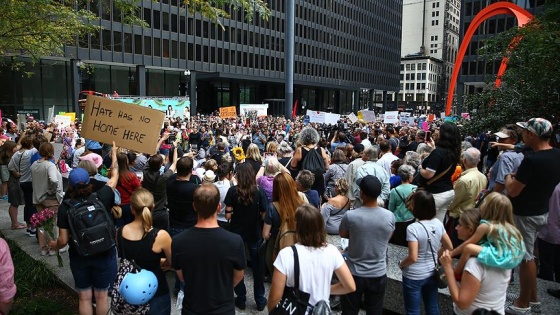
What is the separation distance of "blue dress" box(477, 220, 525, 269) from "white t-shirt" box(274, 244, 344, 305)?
1.10m

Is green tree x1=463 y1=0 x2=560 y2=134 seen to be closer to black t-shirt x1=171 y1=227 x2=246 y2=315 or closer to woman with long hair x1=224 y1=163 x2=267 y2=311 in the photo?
woman with long hair x1=224 y1=163 x2=267 y2=311

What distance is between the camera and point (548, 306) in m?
4.40

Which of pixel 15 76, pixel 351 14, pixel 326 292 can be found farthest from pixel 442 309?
pixel 351 14

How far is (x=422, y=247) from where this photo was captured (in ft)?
12.5

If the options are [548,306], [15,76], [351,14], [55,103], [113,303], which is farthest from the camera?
[351,14]

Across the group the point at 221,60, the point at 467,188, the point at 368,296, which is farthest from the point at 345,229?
the point at 221,60

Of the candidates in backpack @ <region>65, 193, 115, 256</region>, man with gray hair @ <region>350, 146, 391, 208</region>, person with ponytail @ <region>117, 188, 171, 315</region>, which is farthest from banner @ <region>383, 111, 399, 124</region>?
person with ponytail @ <region>117, 188, 171, 315</region>

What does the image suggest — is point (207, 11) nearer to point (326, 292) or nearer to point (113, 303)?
point (113, 303)

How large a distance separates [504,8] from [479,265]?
30116 millimetres

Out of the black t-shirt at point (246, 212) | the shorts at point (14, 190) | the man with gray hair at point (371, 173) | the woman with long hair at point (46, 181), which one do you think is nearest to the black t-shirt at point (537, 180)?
the man with gray hair at point (371, 173)

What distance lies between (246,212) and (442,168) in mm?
2586

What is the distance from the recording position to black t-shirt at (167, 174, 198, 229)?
4958 mm

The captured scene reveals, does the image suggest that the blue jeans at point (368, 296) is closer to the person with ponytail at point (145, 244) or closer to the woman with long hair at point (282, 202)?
the woman with long hair at point (282, 202)

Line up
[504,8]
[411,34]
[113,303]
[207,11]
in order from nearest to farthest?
1. [113,303]
2. [207,11]
3. [504,8]
4. [411,34]
